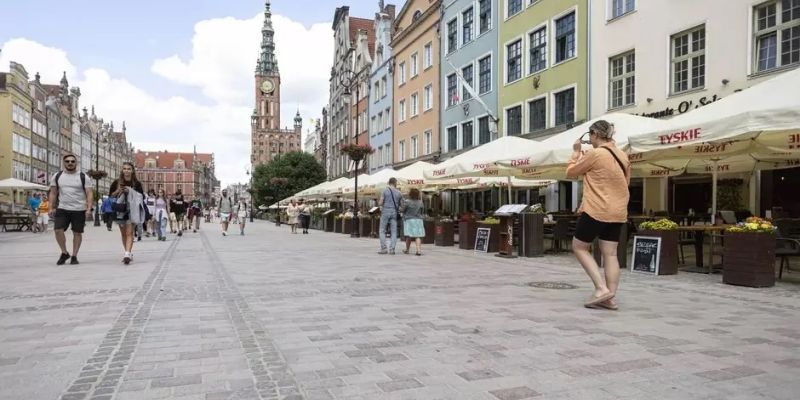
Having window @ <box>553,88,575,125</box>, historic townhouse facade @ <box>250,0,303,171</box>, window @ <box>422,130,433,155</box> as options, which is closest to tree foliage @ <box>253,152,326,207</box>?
window @ <box>422,130,433,155</box>

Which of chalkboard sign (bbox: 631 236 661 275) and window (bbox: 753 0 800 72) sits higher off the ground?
window (bbox: 753 0 800 72)

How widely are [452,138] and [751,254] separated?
85.9 ft

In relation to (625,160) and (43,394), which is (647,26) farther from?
(43,394)

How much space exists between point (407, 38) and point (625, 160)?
35.7m

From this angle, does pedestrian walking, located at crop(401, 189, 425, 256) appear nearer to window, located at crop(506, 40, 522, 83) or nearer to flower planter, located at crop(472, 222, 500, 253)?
flower planter, located at crop(472, 222, 500, 253)

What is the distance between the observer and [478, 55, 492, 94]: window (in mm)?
29234

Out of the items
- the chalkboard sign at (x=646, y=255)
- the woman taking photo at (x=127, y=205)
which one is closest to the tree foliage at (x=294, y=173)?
the woman taking photo at (x=127, y=205)

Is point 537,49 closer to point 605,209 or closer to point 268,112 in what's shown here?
point 605,209

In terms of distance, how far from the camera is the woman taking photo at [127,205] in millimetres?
10789

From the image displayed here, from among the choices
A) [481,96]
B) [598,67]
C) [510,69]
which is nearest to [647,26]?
[598,67]

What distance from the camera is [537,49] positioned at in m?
25.5

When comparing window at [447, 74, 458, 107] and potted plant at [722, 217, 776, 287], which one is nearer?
potted plant at [722, 217, 776, 287]

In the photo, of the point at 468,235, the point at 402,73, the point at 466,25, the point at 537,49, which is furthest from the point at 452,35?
the point at 468,235

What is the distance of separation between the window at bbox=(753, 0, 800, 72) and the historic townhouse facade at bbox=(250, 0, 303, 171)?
12586 centimetres
